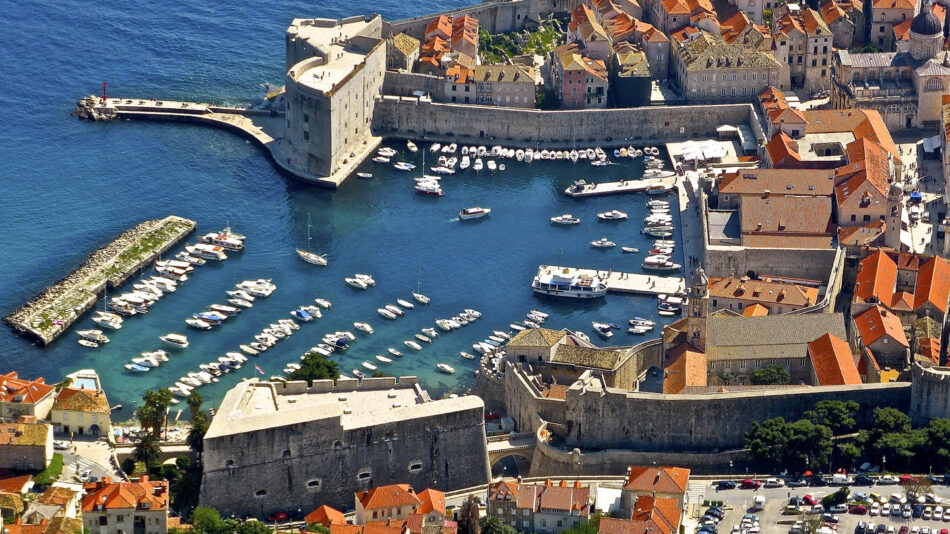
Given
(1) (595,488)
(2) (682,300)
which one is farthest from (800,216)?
(1) (595,488)

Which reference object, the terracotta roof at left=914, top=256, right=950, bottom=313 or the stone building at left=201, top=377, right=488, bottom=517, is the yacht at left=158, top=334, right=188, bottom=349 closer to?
the stone building at left=201, top=377, right=488, bottom=517

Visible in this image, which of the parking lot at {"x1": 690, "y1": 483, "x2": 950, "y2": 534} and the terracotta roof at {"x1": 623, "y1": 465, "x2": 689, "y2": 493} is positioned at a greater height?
the terracotta roof at {"x1": 623, "y1": 465, "x2": 689, "y2": 493}

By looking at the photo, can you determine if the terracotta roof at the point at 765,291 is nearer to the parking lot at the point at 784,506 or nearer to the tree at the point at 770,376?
the tree at the point at 770,376

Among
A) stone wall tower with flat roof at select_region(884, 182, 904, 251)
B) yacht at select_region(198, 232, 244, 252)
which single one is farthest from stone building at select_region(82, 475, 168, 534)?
stone wall tower with flat roof at select_region(884, 182, 904, 251)

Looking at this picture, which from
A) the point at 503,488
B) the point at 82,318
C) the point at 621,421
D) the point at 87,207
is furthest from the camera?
the point at 87,207

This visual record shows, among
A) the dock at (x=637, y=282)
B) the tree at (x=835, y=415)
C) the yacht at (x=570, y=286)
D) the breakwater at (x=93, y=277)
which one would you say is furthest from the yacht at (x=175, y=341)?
the tree at (x=835, y=415)

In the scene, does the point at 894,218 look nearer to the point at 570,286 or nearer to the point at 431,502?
the point at 570,286

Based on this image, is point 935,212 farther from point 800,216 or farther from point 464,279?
point 464,279
